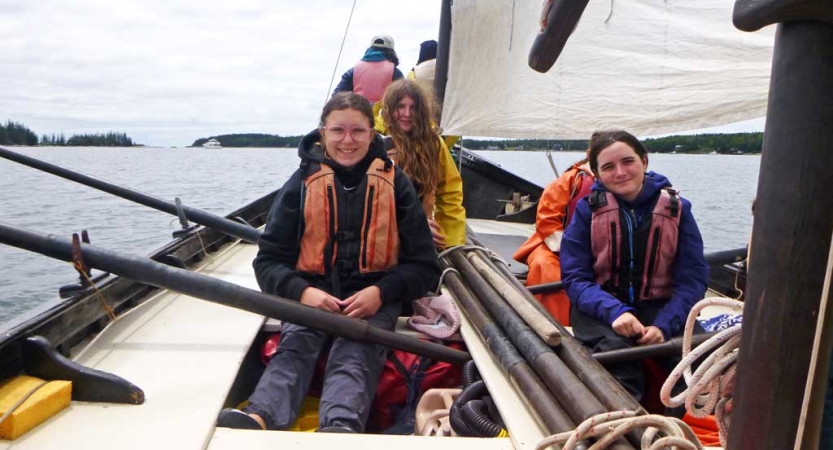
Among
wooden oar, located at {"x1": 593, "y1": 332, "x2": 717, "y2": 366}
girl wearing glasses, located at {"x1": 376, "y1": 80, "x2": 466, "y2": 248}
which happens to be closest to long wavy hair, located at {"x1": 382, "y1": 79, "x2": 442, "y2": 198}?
girl wearing glasses, located at {"x1": 376, "y1": 80, "x2": 466, "y2": 248}

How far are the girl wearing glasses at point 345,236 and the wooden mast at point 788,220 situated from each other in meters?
1.57

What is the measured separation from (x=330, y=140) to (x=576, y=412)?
4.24ft

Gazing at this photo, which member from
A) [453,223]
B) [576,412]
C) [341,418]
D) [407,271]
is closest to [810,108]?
[576,412]

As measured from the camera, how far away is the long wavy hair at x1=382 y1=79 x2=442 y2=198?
3.00 m

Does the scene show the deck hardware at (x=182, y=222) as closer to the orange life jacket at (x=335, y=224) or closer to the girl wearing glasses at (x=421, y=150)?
the girl wearing glasses at (x=421, y=150)

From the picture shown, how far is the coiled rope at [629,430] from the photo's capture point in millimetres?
1177

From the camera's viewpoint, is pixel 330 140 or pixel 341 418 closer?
pixel 341 418

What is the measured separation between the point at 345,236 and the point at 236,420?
0.81m

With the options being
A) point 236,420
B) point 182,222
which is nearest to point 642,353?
point 236,420

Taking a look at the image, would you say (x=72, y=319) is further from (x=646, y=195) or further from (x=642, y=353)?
(x=646, y=195)

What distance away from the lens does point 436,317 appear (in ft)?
7.79

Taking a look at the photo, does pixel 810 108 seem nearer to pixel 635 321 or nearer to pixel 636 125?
pixel 635 321

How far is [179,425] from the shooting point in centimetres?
158

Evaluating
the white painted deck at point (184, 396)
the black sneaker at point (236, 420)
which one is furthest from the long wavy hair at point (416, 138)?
the black sneaker at point (236, 420)
